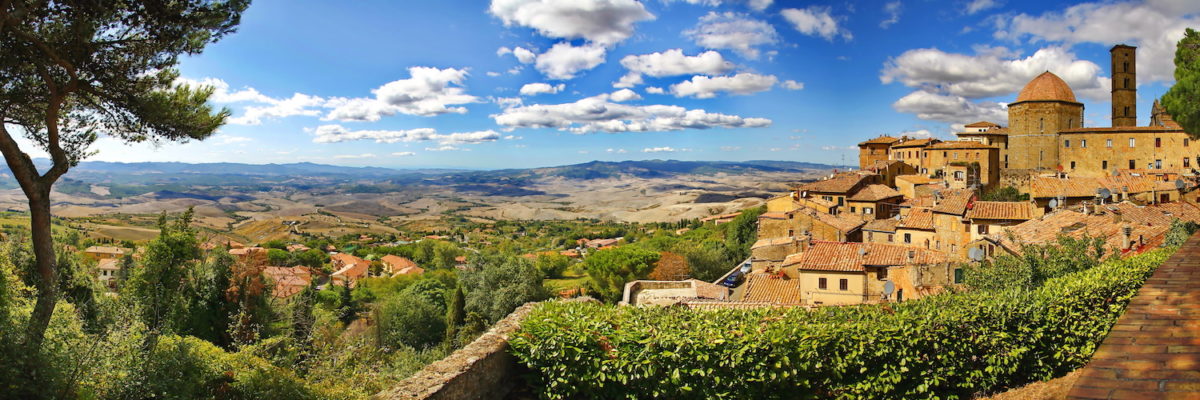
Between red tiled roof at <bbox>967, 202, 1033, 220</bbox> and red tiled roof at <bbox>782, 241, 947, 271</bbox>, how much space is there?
4738mm

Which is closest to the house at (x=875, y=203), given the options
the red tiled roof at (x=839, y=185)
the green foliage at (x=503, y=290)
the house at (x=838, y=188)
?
the house at (x=838, y=188)

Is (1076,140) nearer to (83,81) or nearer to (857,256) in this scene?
(857,256)

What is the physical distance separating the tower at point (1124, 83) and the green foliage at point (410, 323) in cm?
6508

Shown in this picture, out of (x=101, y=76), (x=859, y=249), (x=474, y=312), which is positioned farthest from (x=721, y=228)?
(x=101, y=76)

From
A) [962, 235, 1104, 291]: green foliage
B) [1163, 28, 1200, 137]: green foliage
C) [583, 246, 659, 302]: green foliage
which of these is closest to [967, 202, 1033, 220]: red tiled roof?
[1163, 28, 1200, 137]: green foliage

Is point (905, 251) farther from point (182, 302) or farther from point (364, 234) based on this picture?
point (364, 234)

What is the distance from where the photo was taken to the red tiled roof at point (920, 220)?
102 ft

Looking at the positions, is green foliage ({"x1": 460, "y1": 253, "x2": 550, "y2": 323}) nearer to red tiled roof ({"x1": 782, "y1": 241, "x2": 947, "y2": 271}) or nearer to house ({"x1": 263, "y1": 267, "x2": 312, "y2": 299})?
house ({"x1": 263, "y1": 267, "x2": 312, "y2": 299})

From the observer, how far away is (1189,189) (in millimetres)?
32250

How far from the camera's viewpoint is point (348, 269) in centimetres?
7494

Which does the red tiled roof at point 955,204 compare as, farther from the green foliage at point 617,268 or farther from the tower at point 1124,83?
the tower at point 1124,83

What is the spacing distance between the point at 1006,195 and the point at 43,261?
187 ft

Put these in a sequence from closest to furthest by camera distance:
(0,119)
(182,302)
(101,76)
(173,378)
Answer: (173,378) < (0,119) < (101,76) < (182,302)

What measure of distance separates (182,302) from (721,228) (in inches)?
2671
